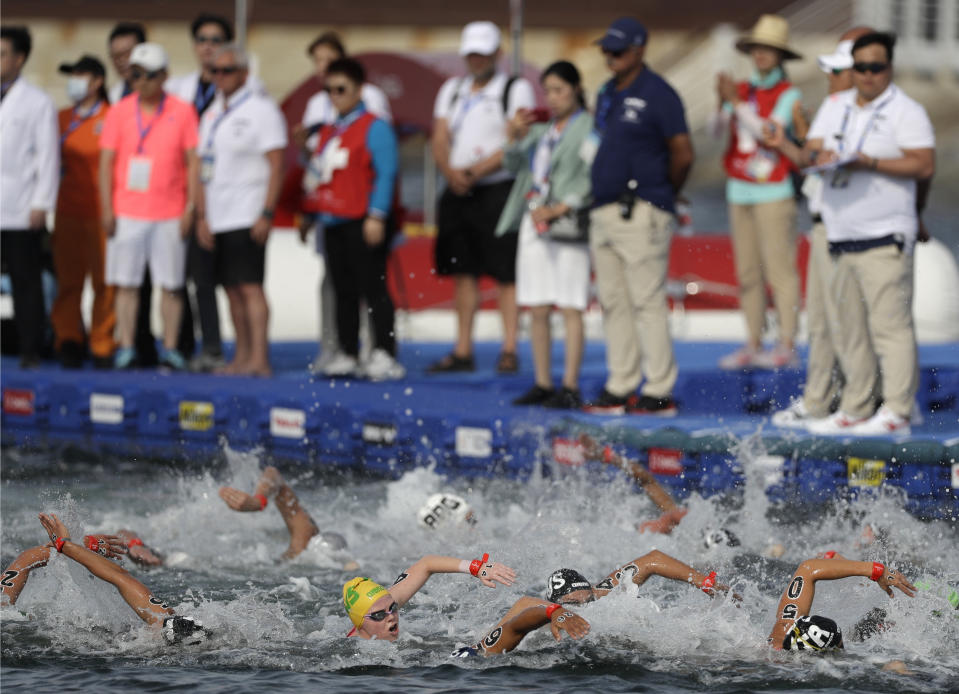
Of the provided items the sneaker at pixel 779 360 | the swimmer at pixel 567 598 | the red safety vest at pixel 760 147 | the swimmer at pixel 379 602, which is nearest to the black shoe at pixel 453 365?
the sneaker at pixel 779 360

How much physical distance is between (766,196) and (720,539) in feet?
9.41

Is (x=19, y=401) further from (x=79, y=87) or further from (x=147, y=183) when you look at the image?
(x=79, y=87)

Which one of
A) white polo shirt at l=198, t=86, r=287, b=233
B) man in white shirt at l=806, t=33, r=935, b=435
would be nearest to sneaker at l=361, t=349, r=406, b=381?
white polo shirt at l=198, t=86, r=287, b=233

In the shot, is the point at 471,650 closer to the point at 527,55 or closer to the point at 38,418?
the point at 38,418

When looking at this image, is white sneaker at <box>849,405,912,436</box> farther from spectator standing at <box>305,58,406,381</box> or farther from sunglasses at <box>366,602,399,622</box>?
spectator standing at <box>305,58,406,381</box>

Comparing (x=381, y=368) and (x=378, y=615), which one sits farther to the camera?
(x=381, y=368)

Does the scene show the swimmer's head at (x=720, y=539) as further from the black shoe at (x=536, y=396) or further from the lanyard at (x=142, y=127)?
the lanyard at (x=142, y=127)

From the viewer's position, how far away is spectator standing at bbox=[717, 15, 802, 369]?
9625mm

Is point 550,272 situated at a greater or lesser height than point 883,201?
lesser

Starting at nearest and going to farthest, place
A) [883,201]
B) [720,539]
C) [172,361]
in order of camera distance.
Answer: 1. [720,539]
2. [883,201]
3. [172,361]

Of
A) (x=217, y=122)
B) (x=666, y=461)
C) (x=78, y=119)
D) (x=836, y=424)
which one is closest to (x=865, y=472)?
(x=836, y=424)

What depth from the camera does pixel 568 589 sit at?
21.2 ft

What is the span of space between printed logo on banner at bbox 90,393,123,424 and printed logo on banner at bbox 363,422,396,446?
1.73 meters

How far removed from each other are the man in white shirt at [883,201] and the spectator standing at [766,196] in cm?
137
